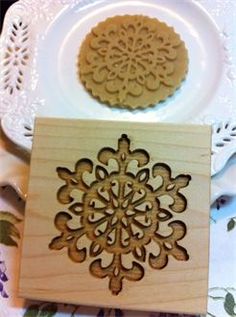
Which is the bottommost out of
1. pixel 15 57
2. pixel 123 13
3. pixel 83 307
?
pixel 83 307

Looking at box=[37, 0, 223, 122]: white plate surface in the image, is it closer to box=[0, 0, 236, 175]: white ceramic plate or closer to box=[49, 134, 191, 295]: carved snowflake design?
box=[0, 0, 236, 175]: white ceramic plate

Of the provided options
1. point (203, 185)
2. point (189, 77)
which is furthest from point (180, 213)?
point (189, 77)

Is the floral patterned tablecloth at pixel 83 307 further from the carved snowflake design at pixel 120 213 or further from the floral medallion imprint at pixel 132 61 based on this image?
the floral medallion imprint at pixel 132 61

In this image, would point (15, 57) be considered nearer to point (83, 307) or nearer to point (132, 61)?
point (132, 61)

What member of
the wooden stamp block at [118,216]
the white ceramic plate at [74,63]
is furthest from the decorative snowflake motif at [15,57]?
the wooden stamp block at [118,216]

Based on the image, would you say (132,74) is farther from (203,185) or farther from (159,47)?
(203,185)

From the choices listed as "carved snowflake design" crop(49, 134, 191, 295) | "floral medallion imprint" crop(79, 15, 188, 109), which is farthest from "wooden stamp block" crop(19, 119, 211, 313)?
"floral medallion imprint" crop(79, 15, 188, 109)

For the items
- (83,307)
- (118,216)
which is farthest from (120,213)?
(83,307)
